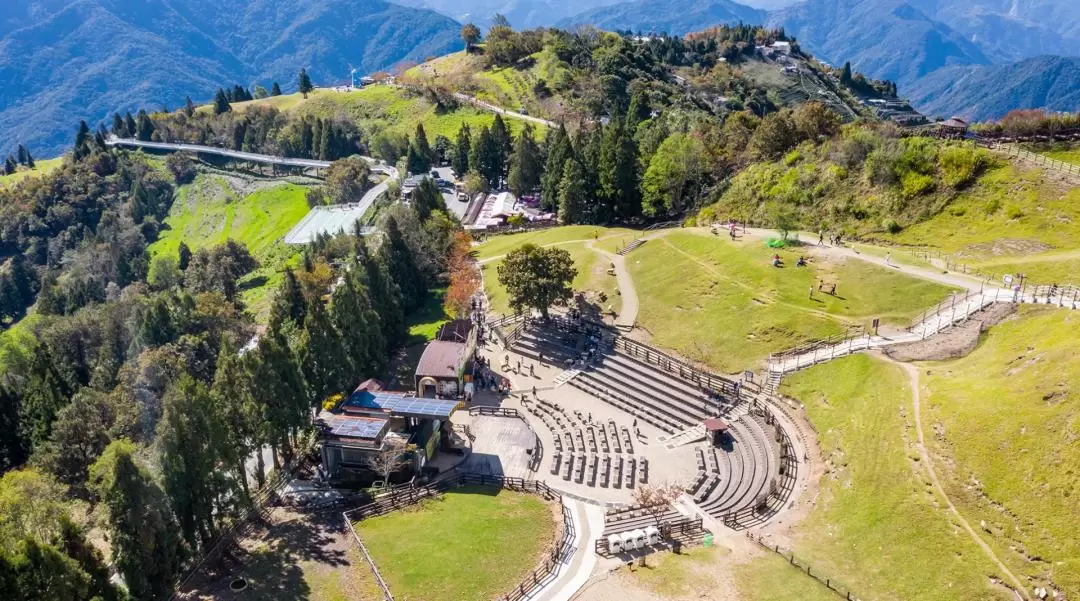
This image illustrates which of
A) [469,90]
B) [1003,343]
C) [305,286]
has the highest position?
[469,90]

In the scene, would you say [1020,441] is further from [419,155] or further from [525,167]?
[419,155]

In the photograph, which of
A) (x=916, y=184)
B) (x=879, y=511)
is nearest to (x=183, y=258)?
(x=916, y=184)

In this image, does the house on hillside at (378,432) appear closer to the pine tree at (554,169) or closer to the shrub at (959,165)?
the shrub at (959,165)

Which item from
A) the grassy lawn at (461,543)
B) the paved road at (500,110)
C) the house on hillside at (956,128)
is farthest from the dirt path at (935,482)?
the paved road at (500,110)

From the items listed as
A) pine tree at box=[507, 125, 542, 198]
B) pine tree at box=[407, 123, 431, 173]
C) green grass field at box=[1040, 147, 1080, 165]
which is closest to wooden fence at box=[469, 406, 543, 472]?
green grass field at box=[1040, 147, 1080, 165]

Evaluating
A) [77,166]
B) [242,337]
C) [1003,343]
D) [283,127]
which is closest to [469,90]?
[283,127]

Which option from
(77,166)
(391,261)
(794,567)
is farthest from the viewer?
(77,166)

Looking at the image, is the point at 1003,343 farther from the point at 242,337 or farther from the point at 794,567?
the point at 242,337

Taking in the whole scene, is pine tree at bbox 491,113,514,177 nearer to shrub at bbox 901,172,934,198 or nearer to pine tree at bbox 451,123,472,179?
pine tree at bbox 451,123,472,179
